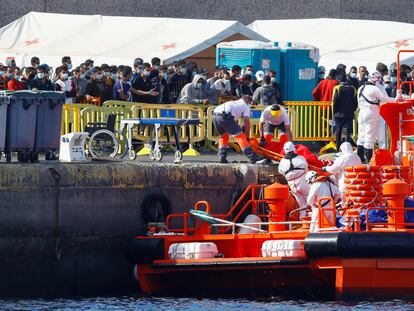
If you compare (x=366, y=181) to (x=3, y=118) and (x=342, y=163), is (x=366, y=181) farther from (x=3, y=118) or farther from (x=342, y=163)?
(x=3, y=118)

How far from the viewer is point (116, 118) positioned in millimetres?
29234

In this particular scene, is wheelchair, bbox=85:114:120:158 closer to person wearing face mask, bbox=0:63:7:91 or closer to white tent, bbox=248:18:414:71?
person wearing face mask, bbox=0:63:7:91

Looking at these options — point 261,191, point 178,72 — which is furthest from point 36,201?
point 178,72

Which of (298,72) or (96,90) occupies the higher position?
(298,72)

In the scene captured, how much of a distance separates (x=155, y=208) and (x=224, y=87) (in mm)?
7661

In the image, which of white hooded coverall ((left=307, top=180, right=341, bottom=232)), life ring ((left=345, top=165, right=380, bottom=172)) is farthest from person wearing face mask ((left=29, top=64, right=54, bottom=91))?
life ring ((left=345, top=165, right=380, bottom=172))

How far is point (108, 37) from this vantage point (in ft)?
127

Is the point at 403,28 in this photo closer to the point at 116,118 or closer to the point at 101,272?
the point at 116,118

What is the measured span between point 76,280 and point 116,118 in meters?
5.49

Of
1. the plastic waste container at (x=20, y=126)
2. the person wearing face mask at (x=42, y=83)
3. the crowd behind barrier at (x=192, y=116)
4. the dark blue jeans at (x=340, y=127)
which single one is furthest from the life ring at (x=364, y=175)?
the person wearing face mask at (x=42, y=83)

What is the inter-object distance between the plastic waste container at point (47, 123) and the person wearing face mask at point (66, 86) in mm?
5383

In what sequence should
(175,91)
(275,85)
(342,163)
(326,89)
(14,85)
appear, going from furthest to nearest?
(175,91)
(326,89)
(275,85)
(14,85)
(342,163)

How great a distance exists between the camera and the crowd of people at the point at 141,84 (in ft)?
102

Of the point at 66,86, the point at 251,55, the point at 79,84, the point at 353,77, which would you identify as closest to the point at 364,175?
the point at 66,86
